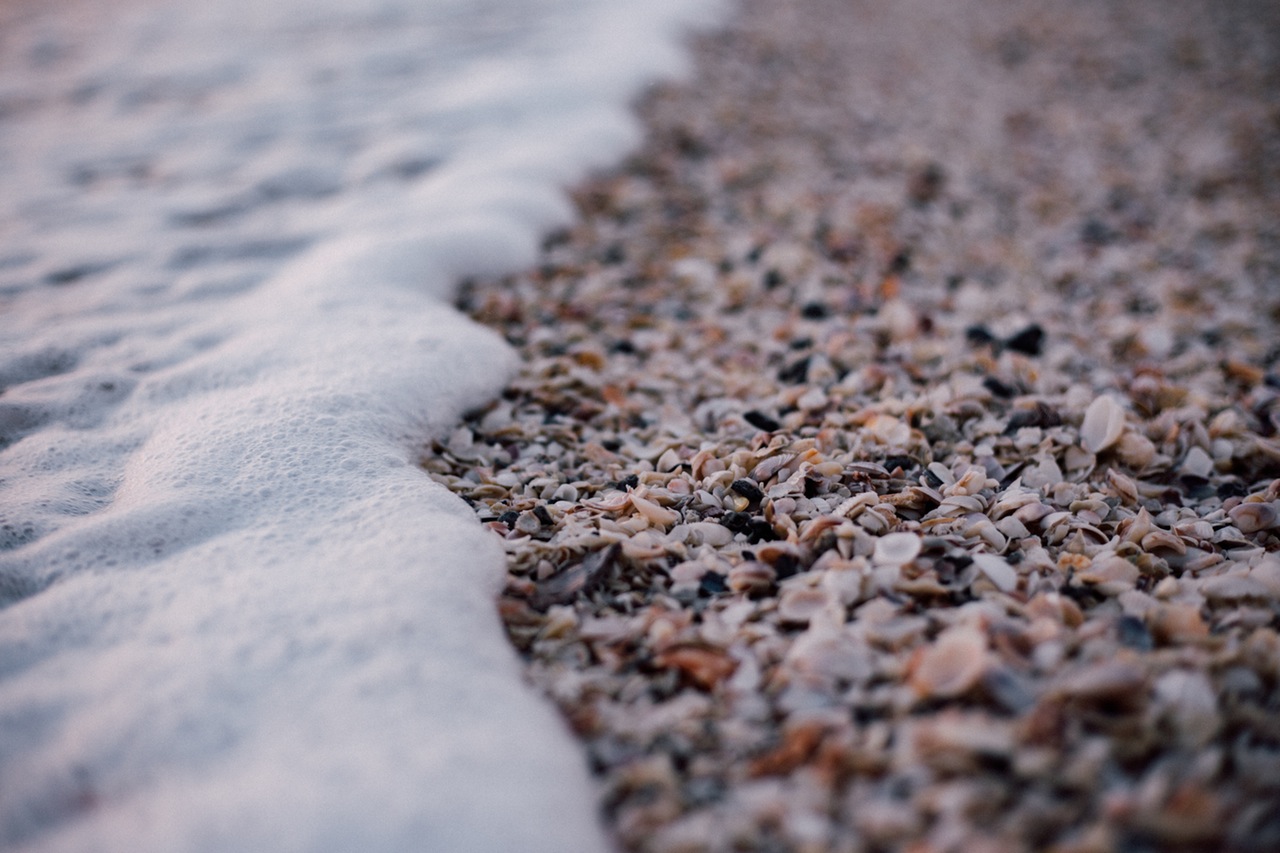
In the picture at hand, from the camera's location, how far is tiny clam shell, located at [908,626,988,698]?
122cm

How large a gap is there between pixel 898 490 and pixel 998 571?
37 centimetres

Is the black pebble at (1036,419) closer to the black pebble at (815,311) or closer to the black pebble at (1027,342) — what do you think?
the black pebble at (1027,342)

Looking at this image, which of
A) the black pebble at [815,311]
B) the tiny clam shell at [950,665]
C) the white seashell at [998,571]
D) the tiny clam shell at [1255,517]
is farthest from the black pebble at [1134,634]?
the black pebble at [815,311]

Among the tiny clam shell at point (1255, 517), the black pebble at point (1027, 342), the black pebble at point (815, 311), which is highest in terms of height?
the black pebble at point (815, 311)

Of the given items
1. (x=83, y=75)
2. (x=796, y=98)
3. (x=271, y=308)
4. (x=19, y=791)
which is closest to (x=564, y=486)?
(x=19, y=791)

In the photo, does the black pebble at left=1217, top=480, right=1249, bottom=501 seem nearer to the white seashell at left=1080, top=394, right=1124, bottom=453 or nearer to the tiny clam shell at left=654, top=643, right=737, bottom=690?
the white seashell at left=1080, top=394, right=1124, bottom=453

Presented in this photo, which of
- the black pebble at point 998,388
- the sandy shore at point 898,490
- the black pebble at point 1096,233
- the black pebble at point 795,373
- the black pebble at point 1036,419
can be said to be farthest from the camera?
the black pebble at point 1096,233

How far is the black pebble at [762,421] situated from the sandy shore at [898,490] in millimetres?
37

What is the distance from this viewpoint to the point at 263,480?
5.98 feet

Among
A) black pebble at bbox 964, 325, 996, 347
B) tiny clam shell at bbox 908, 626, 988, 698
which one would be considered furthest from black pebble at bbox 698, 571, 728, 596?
black pebble at bbox 964, 325, 996, 347

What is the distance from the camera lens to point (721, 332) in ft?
8.87

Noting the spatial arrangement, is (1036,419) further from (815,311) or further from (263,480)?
(263,480)

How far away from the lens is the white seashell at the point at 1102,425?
6.57ft

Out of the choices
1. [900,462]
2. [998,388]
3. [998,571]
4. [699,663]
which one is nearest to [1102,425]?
[998,388]
